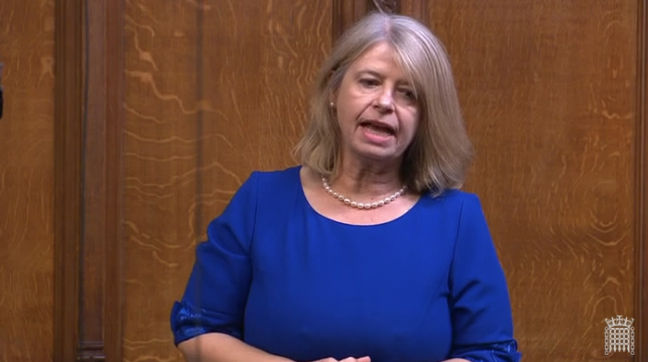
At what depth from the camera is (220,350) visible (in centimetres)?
185

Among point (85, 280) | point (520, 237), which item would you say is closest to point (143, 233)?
point (85, 280)

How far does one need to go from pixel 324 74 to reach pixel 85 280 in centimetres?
104

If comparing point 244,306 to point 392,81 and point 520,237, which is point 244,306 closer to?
point 392,81

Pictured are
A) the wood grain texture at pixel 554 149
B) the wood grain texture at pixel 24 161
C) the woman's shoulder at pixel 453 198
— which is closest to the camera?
the woman's shoulder at pixel 453 198

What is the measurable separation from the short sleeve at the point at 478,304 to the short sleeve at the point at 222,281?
320mm

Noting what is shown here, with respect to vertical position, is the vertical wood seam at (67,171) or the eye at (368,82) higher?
the eye at (368,82)

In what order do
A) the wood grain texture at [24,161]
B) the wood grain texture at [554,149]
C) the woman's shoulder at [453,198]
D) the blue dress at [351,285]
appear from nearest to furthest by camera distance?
the blue dress at [351,285], the woman's shoulder at [453,198], the wood grain texture at [24,161], the wood grain texture at [554,149]

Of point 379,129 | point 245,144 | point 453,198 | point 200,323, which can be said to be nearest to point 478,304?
point 453,198

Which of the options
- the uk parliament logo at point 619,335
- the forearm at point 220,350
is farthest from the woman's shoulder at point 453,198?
the uk parliament logo at point 619,335

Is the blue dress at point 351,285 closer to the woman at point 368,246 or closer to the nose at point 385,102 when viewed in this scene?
the woman at point 368,246

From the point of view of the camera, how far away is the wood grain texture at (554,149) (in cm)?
296

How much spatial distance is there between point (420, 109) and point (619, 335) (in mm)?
1341

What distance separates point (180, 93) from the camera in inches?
112

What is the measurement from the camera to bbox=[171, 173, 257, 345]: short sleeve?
187 centimetres
